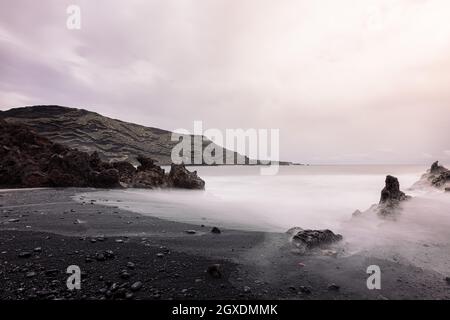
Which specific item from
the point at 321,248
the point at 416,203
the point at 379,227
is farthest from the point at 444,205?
the point at 321,248

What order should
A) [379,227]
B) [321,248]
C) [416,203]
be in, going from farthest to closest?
[416,203] → [379,227] → [321,248]

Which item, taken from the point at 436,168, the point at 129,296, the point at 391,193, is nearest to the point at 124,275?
the point at 129,296

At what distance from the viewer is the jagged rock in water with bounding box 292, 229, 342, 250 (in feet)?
21.3

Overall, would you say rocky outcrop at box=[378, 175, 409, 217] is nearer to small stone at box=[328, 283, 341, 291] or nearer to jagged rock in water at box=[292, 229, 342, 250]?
jagged rock in water at box=[292, 229, 342, 250]

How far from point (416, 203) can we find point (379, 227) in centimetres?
492

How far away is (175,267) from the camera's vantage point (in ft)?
16.0

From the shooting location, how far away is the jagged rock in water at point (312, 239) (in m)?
6.49

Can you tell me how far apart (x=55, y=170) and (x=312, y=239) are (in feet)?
62.5

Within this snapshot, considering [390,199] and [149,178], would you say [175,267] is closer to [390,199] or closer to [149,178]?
[390,199]

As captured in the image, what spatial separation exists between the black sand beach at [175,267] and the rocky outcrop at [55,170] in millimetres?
12198

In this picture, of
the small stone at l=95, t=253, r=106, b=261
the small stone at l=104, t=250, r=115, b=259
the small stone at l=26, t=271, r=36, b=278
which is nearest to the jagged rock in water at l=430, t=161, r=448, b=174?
the small stone at l=104, t=250, r=115, b=259

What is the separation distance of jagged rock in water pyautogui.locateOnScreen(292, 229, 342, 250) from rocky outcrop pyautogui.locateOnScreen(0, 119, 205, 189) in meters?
17.4

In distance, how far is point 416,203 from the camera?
1248 centimetres
